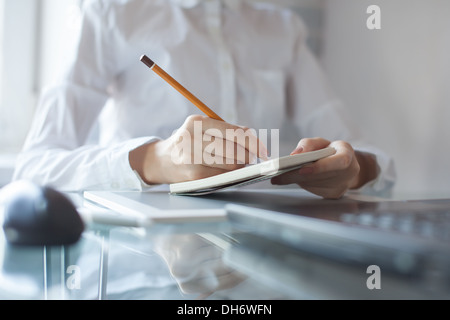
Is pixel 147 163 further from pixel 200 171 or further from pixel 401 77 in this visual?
pixel 401 77

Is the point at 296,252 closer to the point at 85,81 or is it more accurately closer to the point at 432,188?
the point at 85,81

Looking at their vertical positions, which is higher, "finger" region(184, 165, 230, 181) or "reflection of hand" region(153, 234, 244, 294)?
"finger" region(184, 165, 230, 181)

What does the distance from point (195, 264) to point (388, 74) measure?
104cm

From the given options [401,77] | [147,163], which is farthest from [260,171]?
[401,77]

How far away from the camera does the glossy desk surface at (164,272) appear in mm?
170

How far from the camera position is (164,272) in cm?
19

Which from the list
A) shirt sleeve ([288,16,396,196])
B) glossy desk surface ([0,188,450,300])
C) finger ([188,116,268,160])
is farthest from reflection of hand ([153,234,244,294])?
shirt sleeve ([288,16,396,196])

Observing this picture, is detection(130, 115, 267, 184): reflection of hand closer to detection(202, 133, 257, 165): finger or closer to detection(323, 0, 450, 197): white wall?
detection(202, 133, 257, 165): finger

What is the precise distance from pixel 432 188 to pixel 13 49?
100cm

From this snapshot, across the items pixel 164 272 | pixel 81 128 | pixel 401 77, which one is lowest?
pixel 164 272

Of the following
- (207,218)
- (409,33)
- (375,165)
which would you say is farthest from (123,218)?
(409,33)

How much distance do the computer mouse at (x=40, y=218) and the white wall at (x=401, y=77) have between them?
733mm

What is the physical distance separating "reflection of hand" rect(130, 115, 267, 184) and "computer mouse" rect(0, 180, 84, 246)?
6.2 inches

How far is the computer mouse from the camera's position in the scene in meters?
0.22
